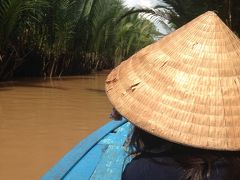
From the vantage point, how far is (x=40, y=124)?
655 cm

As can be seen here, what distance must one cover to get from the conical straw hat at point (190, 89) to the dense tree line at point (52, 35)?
33.2 ft

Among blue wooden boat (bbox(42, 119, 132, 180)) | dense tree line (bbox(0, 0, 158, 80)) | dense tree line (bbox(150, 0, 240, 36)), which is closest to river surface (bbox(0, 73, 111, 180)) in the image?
blue wooden boat (bbox(42, 119, 132, 180))

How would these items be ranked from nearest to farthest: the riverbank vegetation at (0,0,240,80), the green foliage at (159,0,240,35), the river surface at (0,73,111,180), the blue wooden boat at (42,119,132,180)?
the blue wooden boat at (42,119,132,180) → the river surface at (0,73,111,180) → the green foliage at (159,0,240,35) → the riverbank vegetation at (0,0,240,80)

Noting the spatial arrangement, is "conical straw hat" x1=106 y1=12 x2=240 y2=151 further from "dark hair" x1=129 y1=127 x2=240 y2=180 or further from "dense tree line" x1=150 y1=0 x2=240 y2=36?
"dense tree line" x1=150 y1=0 x2=240 y2=36

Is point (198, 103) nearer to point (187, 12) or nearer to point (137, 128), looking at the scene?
point (137, 128)

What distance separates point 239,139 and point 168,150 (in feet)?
0.63

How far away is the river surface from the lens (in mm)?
4621

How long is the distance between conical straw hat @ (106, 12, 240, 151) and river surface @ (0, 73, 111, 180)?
10.1 ft

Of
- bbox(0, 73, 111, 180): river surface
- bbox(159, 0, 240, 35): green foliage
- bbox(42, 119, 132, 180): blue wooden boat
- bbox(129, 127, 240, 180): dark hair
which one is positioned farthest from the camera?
bbox(159, 0, 240, 35): green foliage

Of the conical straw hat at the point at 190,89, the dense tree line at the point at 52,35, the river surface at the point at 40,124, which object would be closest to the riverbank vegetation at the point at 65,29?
the dense tree line at the point at 52,35

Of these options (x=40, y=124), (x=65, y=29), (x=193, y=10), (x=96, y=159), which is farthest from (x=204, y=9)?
(x=96, y=159)

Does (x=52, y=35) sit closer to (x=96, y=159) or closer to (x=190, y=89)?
(x=96, y=159)

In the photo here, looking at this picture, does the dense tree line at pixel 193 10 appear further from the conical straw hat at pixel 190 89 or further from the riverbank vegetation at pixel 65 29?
the conical straw hat at pixel 190 89

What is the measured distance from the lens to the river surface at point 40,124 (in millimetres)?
4621
